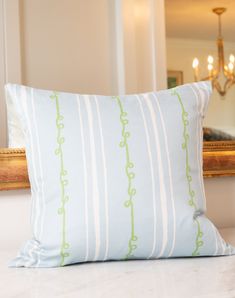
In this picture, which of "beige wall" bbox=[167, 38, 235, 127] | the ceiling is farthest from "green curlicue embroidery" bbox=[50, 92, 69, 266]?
"beige wall" bbox=[167, 38, 235, 127]

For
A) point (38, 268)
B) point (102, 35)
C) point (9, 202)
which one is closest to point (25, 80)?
point (102, 35)

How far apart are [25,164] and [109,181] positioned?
0.24 meters

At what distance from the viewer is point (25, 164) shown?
940 mm

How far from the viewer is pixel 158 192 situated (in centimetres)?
79

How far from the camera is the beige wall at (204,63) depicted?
520 cm

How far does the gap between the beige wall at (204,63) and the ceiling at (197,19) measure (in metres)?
0.12

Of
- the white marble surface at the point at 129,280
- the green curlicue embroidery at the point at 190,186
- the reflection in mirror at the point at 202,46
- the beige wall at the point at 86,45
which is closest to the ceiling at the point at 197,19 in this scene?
the reflection in mirror at the point at 202,46

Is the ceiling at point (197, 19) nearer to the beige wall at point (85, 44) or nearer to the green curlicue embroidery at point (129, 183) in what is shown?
the beige wall at point (85, 44)

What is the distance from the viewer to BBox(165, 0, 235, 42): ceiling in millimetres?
3959

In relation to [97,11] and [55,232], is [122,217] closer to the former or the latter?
[55,232]

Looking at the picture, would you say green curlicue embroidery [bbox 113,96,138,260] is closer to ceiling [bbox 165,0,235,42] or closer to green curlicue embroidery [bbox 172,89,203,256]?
green curlicue embroidery [bbox 172,89,203,256]

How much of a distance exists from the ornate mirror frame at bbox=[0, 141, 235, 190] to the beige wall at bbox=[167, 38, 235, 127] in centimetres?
415

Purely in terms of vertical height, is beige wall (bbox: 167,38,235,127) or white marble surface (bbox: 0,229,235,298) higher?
beige wall (bbox: 167,38,235,127)

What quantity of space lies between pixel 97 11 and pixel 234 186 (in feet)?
4.19
